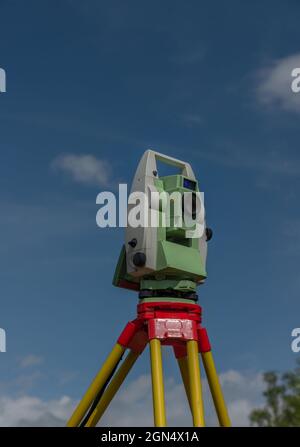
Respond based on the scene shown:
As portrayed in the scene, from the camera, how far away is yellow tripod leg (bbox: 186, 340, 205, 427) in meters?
8.71

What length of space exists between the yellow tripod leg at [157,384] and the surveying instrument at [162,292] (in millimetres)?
18

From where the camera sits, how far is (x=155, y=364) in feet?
29.2

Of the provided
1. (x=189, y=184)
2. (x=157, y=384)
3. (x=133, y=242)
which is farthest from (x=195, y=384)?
A: (x=189, y=184)

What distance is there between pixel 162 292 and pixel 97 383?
1.51 meters

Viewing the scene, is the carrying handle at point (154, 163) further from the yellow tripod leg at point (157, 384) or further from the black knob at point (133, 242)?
the yellow tripod leg at point (157, 384)

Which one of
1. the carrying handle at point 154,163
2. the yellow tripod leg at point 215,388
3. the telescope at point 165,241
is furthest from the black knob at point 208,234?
the yellow tripod leg at point 215,388

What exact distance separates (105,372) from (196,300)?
159cm

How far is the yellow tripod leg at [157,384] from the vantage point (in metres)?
8.54

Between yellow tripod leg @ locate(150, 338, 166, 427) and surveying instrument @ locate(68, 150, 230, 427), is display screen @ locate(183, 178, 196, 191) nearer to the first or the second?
surveying instrument @ locate(68, 150, 230, 427)

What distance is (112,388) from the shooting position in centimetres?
977

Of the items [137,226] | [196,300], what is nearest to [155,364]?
[196,300]

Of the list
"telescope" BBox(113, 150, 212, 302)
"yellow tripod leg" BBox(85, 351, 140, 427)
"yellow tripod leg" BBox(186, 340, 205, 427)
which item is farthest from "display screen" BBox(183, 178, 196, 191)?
"yellow tripod leg" BBox(85, 351, 140, 427)
